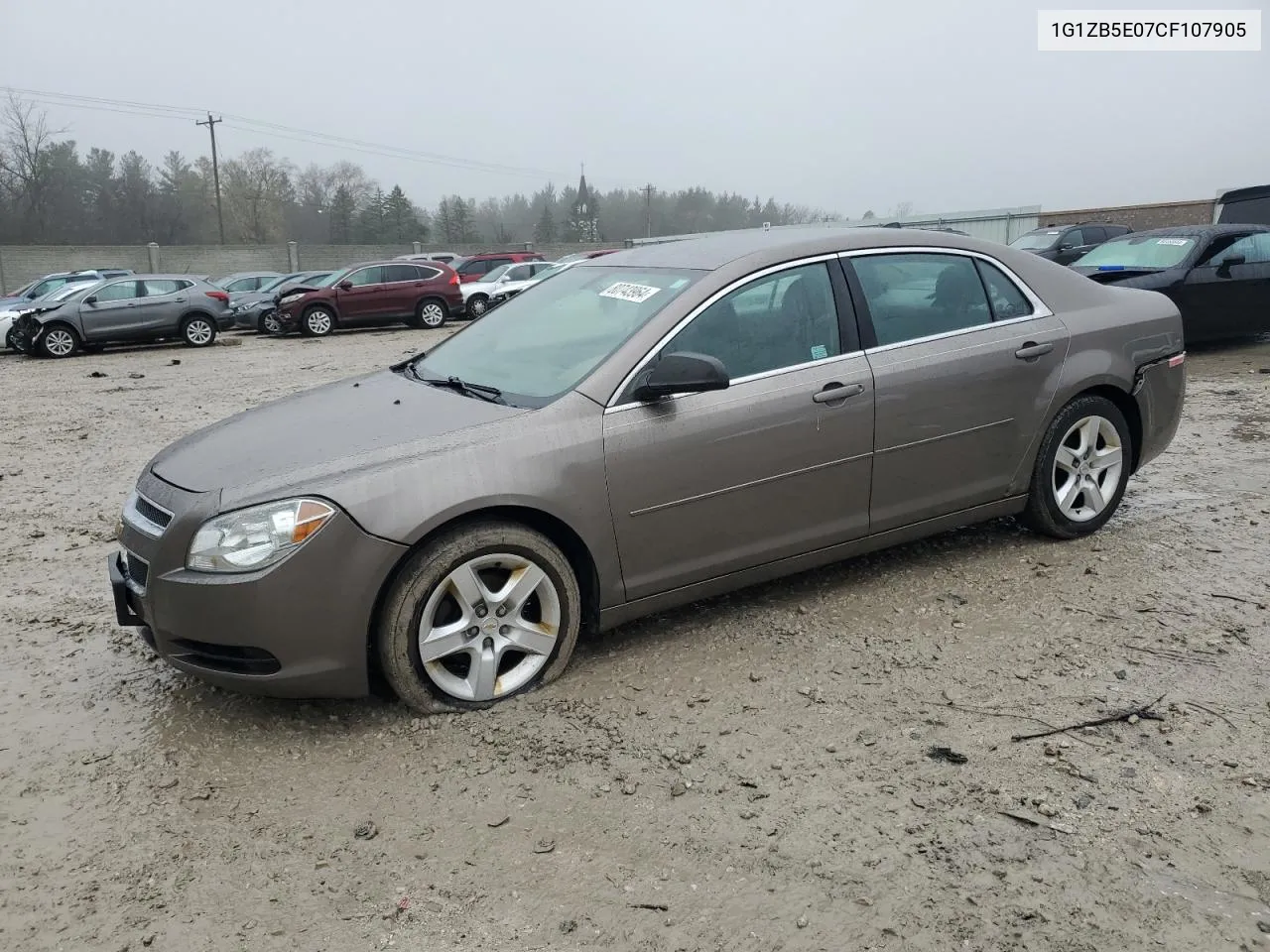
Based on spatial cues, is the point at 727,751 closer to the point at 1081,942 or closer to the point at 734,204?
the point at 1081,942

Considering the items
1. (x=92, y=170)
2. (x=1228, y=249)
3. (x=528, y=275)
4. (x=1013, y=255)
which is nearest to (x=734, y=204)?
(x=92, y=170)

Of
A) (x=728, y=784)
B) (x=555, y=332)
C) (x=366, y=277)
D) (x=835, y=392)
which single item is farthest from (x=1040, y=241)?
(x=728, y=784)

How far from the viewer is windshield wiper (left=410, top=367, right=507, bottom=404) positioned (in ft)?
12.5

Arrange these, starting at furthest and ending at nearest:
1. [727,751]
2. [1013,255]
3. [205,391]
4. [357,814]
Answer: [205,391]
[1013,255]
[727,751]
[357,814]

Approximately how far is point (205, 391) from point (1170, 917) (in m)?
12.3

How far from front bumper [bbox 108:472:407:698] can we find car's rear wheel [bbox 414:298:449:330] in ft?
63.8

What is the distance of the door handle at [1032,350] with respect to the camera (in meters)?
4.50

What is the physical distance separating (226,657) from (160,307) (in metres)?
18.0

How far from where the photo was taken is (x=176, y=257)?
139 feet

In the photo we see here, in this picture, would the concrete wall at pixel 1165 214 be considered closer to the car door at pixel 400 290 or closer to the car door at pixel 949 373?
the car door at pixel 400 290

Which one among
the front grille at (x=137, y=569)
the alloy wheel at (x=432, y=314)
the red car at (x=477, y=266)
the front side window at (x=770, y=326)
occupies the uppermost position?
the red car at (x=477, y=266)

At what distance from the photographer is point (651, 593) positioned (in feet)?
12.2

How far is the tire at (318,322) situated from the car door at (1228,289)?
16473 millimetres

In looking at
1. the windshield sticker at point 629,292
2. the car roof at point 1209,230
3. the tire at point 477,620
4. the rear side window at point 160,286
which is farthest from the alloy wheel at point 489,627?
the rear side window at point 160,286
